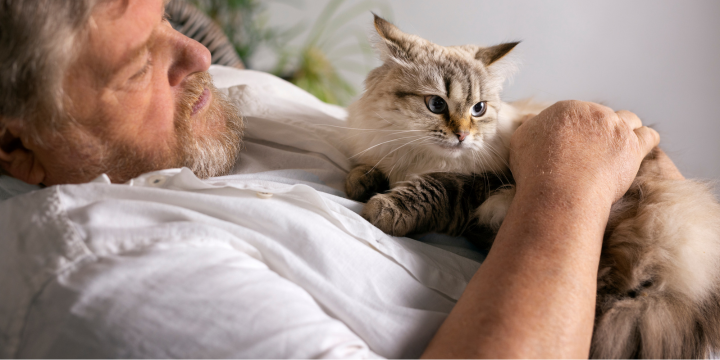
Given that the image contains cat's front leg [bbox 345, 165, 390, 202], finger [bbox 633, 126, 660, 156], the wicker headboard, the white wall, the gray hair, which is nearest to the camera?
the gray hair

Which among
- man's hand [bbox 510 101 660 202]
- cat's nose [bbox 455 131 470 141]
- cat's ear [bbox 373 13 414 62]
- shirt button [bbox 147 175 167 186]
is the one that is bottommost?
shirt button [bbox 147 175 167 186]

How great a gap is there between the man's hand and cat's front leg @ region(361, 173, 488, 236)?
0.19 metres

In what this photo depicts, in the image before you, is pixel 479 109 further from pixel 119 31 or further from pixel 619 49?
pixel 619 49

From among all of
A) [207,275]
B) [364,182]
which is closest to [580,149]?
[364,182]

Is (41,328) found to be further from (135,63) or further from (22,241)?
(135,63)

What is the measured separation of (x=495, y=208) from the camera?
4.14ft

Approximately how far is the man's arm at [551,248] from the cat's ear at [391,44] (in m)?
0.57

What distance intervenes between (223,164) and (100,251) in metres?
0.62

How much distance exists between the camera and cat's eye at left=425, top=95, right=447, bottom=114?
1.45 m

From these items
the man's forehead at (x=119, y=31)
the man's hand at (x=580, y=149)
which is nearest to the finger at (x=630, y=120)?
the man's hand at (x=580, y=149)

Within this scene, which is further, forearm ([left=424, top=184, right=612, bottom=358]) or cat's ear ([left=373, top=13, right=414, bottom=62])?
cat's ear ([left=373, top=13, right=414, bottom=62])

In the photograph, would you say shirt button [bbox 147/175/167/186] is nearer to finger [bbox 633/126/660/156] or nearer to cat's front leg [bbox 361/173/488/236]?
cat's front leg [bbox 361/173/488/236]

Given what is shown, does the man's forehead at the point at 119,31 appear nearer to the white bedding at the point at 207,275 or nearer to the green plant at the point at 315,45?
the white bedding at the point at 207,275

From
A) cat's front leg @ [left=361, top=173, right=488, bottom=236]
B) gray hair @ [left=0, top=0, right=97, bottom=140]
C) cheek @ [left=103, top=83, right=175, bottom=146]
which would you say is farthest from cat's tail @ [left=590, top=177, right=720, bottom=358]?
gray hair @ [left=0, top=0, right=97, bottom=140]
